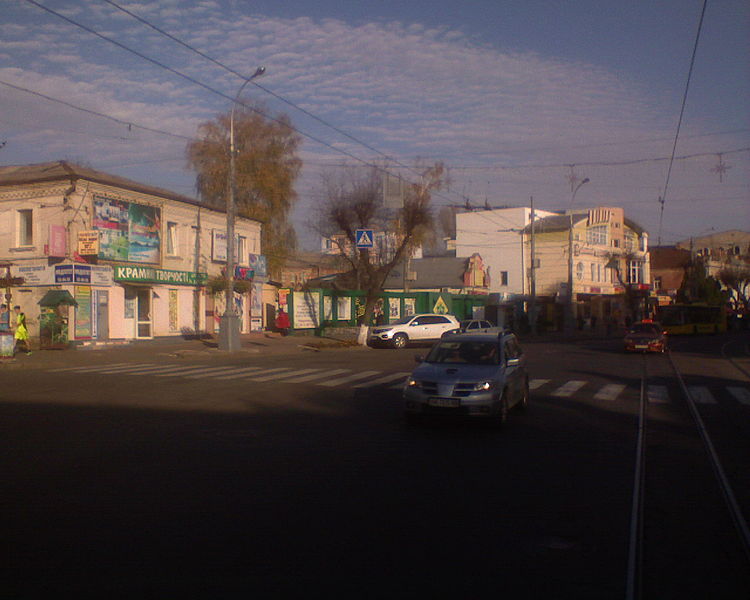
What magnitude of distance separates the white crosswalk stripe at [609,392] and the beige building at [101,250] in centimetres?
2057

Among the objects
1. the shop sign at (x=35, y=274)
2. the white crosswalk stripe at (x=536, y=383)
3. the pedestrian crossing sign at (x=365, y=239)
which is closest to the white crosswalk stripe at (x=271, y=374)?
the white crosswalk stripe at (x=536, y=383)

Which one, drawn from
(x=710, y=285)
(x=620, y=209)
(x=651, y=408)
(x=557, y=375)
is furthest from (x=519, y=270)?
(x=651, y=408)

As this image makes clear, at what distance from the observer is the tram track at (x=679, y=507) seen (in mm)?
5188

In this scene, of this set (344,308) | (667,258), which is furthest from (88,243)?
(667,258)

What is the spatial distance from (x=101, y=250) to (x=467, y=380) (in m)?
22.9

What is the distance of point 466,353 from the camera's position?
40.5 feet

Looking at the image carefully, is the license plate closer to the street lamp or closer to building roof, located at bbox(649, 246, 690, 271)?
the street lamp

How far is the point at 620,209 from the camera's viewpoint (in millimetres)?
72438

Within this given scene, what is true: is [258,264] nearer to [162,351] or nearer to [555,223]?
[162,351]

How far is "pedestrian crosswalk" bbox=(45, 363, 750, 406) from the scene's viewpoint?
52.2ft

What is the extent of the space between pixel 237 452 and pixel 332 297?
34574 millimetres

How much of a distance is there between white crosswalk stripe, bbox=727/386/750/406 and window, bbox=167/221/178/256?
84.4 ft

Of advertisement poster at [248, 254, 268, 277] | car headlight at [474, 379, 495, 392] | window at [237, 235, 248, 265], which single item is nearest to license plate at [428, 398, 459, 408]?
car headlight at [474, 379, 495, 392]

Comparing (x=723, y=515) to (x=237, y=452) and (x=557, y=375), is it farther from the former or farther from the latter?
(x=557, y=375)
